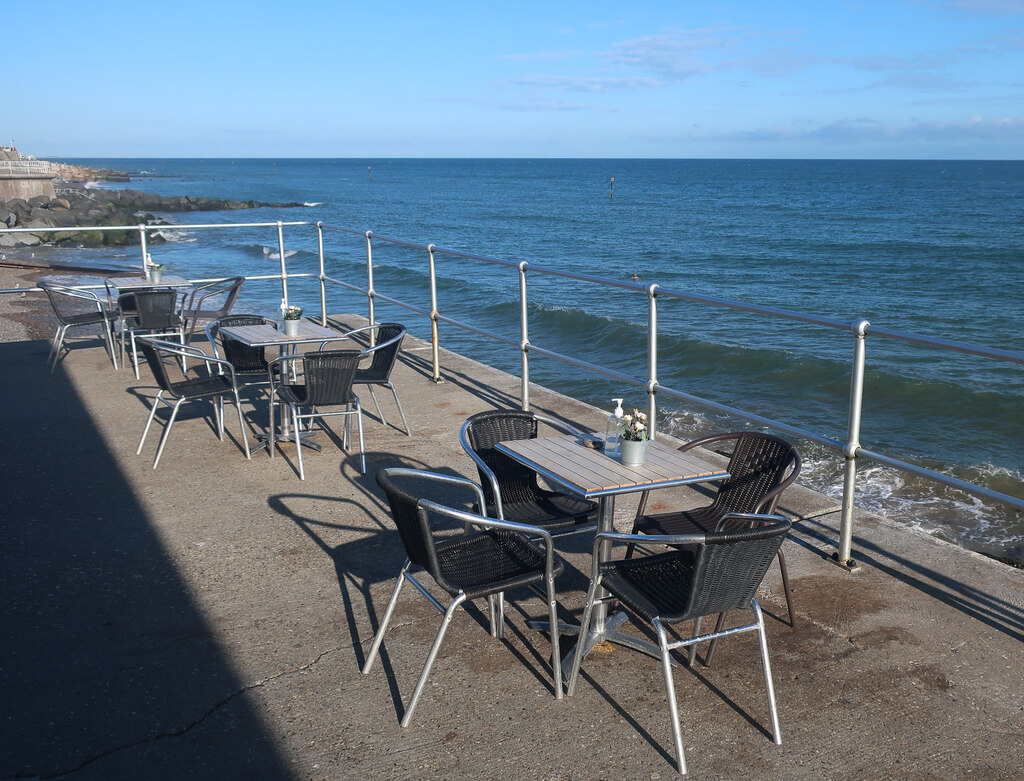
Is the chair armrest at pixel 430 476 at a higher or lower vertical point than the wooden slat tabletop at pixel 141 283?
lower

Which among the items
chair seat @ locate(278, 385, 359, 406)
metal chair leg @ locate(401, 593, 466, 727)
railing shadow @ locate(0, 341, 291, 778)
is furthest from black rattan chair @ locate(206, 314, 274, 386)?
metal chair leg @ locate(401, 593, 466, 727)

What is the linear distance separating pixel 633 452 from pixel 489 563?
2.52ft

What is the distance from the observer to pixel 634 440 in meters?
3.54

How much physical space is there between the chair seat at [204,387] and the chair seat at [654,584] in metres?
3.59

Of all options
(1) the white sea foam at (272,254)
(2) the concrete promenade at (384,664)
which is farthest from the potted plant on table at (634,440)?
(1) the white sea foam at (272,254)

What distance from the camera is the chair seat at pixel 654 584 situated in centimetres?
286

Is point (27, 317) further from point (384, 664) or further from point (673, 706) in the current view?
point (673, 706)

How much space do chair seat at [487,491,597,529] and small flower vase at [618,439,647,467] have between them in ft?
1.23

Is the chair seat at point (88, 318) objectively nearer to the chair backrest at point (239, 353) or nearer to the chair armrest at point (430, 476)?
the chair backrest at point (239, 353)

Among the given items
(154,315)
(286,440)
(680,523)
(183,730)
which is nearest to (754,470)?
(680,523)

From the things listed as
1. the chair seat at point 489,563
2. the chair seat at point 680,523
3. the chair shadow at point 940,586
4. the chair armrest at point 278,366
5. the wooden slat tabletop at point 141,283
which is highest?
the wooden slat tabletop at point 141,283

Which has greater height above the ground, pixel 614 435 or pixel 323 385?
pixel 614 435

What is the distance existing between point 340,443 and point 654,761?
12.8ft

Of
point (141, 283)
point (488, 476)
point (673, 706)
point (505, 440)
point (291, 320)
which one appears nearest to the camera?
point (673, 706)
